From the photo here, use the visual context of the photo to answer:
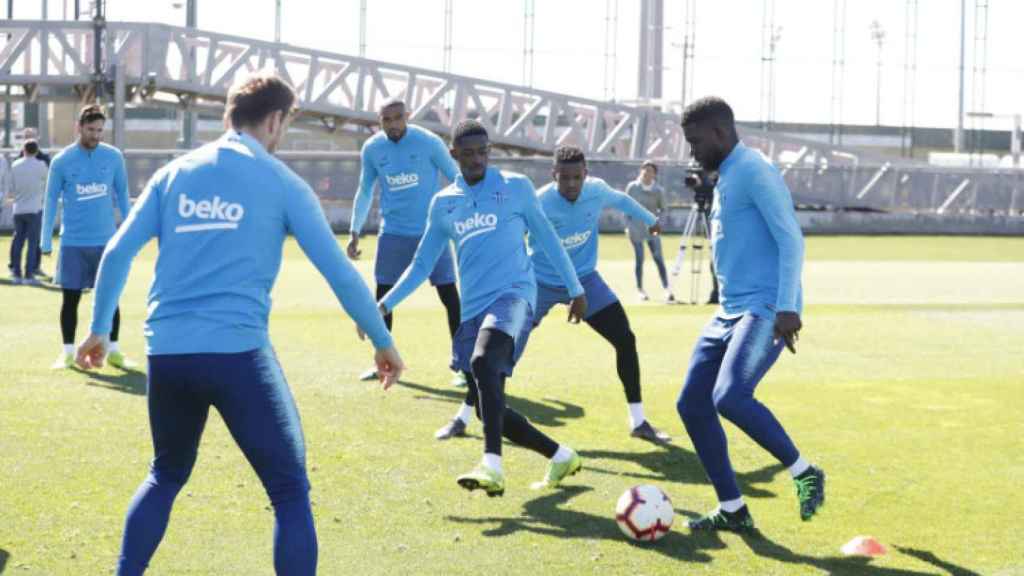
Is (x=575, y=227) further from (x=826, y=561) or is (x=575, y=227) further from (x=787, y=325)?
(x=826, y=561)

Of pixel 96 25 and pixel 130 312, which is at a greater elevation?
pixel 96 25

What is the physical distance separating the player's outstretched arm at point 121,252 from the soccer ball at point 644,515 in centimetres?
246

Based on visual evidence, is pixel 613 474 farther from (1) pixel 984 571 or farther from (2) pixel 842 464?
(1) pixel 984 571

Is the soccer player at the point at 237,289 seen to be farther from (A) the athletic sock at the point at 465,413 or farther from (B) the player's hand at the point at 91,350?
(A) the athletic sock at the point at 465,413

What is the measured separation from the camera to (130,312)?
1731 centimetres

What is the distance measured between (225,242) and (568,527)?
106 inches

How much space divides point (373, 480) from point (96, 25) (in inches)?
1064

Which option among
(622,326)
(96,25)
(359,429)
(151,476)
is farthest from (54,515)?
(96,25)

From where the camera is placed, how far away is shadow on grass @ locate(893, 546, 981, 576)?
20.6 feet

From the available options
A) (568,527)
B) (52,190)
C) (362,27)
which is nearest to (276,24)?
(362,27)

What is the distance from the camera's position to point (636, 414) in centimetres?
945

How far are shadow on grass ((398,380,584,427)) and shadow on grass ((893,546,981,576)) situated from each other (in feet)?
11.6

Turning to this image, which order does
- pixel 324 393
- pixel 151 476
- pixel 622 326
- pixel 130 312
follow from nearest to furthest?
pixel 151 476 < pixel 622 326 < pixel 324 393 < pixel 130 312

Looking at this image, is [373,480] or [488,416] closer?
[488,416]
